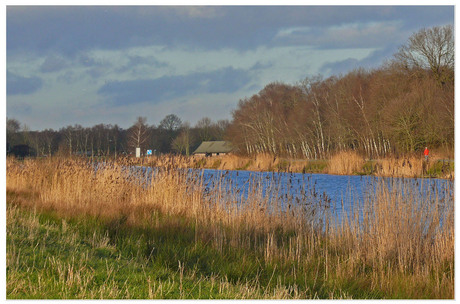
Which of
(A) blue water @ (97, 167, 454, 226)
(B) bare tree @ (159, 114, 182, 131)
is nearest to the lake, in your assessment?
(A) blue water @ (97, 167, 454, 226)

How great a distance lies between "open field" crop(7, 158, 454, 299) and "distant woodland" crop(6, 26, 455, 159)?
2892mm

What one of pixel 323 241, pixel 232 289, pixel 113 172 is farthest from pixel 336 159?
pixel 232 289

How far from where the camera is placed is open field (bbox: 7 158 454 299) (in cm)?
442

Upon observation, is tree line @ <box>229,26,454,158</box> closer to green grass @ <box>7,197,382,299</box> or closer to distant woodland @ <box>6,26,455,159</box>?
distant woodland @ <box>6,26,455,159</box>

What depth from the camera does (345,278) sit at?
5293mm

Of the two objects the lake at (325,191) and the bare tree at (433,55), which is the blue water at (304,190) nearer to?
the lake at (325,191)

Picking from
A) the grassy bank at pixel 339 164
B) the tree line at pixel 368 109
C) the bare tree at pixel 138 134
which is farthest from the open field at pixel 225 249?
the tree line at pixel 368 109

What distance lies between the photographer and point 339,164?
16703 mm

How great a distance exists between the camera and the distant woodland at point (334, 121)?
45.8 ft

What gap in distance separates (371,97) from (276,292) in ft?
76.0

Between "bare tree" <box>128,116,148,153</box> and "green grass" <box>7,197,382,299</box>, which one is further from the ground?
"bare tree" <box>128,116,148,153</box>

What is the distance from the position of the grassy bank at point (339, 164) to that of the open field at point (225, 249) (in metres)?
0.55

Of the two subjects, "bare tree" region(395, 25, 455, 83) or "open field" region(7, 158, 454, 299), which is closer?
"open field" region(7, 158, 454, 299)

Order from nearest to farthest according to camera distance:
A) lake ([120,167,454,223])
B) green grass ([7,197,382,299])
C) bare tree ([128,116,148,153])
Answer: green grass ([7,197,382,299]) < lake ([120,167,454,223]) < bare tree ([128,116,148,153])
